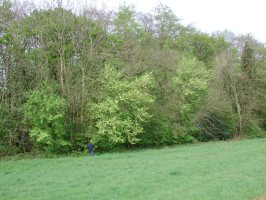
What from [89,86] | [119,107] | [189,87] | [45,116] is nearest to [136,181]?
[45,116]

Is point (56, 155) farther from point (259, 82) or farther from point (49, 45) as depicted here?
point (259, 82)

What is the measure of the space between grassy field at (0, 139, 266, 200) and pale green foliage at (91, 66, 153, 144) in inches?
226

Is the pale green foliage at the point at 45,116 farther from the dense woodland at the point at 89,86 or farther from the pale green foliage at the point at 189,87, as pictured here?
the pale green foliage at the point at 189,87

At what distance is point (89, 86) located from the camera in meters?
25.0

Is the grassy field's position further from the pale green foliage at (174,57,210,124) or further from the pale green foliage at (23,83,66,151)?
the pale green foliage at (174,57,210,124)

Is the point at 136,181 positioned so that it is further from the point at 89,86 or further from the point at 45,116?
the point at 89,86

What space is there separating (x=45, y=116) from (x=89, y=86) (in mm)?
5025

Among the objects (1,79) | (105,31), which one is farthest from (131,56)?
(1,79)

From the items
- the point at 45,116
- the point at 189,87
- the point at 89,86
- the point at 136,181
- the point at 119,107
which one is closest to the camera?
the point at 136,181

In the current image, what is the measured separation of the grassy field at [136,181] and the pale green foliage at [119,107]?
5.75 m

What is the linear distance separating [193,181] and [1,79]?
61.2 ft

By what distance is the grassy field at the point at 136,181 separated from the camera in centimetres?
947

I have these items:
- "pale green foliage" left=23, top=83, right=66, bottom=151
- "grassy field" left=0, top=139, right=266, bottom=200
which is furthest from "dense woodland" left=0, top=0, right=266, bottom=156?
"grassy field" left=0, top=139, right=266, bottom=200

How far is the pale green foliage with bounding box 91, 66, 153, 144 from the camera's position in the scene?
22562 millimetres
